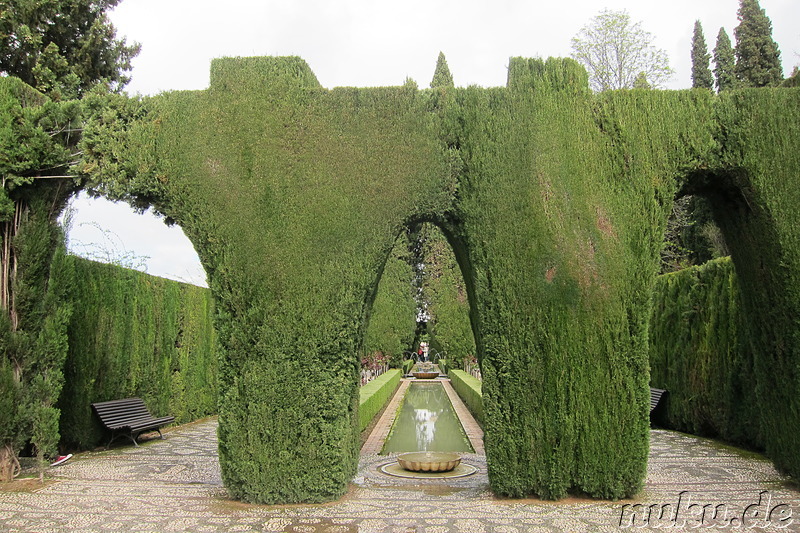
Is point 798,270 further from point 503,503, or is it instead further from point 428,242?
point 428,242

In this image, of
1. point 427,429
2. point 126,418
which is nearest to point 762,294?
point 427,429

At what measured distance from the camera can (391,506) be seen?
5438 millimetres

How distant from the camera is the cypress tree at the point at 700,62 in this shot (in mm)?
27742

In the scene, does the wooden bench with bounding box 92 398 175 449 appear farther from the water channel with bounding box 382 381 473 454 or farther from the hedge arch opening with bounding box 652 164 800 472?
the hedge arch opening with bounding box 652 164 800 472

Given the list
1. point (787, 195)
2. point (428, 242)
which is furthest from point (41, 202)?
point (428, 242)

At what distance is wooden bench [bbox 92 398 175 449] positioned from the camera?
8625 millimetres

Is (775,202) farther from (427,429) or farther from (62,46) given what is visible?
(62,46)

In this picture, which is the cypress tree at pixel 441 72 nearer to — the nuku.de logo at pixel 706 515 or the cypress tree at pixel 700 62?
the cypress tree at pixel 700 62

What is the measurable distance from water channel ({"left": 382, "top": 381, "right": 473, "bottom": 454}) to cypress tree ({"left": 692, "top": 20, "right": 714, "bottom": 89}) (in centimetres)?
2136

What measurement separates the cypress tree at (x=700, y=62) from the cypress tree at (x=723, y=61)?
0.41 metres

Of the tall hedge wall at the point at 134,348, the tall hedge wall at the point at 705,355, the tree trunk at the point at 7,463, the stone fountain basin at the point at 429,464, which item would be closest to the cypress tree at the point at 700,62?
the tall hedge wall at the point at 705,355

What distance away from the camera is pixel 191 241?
19.0 feet

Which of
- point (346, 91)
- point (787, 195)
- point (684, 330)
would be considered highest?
point (346, 91)

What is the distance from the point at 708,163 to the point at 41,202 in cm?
755
